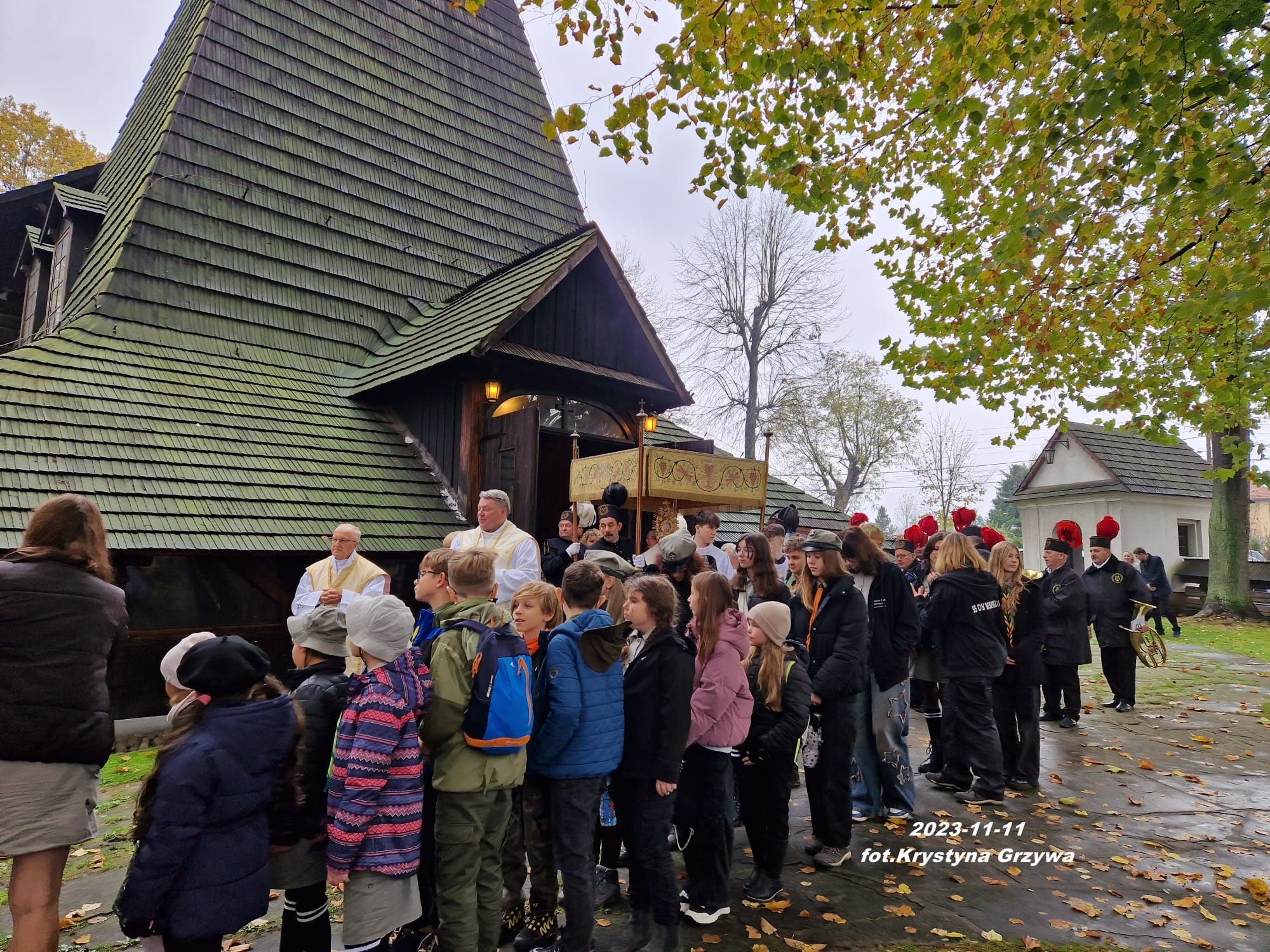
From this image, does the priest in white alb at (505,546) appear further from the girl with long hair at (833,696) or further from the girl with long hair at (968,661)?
the girl with long hair at (968,661)

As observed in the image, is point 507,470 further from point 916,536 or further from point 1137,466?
point 1137,466

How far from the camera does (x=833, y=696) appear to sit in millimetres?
4574

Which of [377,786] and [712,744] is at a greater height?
[377,786]

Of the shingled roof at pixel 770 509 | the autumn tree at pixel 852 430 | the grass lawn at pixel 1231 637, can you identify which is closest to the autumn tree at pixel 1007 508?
the autumn tree at pixel 852 430

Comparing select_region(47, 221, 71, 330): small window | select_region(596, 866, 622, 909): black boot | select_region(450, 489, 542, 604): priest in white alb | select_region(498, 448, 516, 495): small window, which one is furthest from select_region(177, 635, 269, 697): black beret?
select_region(47, 221, 71, 330): small window

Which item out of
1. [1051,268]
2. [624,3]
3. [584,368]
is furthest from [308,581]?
[1051,268]

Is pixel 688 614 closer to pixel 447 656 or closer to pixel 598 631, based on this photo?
pixel 598 631

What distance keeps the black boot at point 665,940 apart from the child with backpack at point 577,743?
0.95 feet

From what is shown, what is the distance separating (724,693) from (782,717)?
1.51 feet

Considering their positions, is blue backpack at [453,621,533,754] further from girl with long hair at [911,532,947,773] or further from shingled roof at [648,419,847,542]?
shingled roof at [648,419,847,542]

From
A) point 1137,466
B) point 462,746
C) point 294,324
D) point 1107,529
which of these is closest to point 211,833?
point 462,746

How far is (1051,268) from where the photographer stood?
265 inches

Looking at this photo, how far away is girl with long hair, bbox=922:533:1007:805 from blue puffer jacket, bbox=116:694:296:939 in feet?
16.0

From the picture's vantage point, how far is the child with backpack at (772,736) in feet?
13.2
